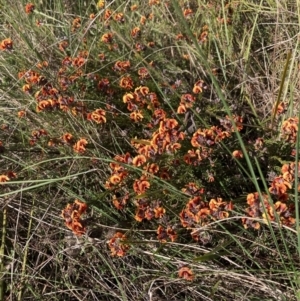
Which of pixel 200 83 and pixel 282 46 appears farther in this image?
pixel 282 46

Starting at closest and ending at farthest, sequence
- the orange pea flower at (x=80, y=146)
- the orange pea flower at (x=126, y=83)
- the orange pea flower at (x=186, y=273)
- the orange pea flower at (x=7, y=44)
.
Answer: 1. the orange pea flower at (x=186, y=273)
2. the orange pea flower at (x=80, y=146)
3. the orange pea flower at (x=126, y=83)
4. the orange pea flower at (x=7, y=44)

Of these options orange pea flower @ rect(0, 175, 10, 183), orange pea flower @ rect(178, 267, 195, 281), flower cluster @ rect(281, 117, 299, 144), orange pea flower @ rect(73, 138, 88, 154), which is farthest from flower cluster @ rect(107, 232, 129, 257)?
flower cluster @ rect(281, 117, 299, 144)

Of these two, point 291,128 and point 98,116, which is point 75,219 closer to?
point 98,116

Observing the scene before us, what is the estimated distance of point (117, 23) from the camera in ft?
7.49

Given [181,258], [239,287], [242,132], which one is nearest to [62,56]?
[242,132]

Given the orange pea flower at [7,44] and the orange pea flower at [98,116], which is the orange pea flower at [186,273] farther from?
the orange pea flower at [7,44]

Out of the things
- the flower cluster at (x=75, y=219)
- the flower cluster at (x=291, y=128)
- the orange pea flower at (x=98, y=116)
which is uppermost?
the orange pea flower at (x=98, y=116)

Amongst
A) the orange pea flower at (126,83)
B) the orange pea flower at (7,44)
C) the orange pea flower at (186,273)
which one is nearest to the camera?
the orange pea flower at (186,273)

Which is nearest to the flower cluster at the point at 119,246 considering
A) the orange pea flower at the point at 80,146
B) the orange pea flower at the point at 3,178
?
the orange pea flower at the point at 80,146

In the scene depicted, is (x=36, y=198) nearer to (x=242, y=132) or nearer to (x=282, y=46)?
(x=242, y=132)

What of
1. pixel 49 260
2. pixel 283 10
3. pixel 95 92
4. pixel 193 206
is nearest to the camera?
pixel 193 206

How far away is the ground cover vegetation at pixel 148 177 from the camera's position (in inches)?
55.2

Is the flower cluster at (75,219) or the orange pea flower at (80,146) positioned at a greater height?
the orange pea flower at (80,146)

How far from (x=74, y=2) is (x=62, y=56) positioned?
2.03 ft
